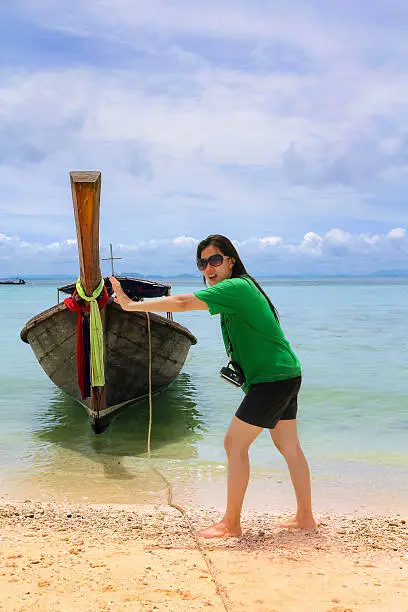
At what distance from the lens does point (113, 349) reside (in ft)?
28.6

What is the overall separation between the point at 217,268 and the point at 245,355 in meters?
0.58

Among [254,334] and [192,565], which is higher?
[254,334]

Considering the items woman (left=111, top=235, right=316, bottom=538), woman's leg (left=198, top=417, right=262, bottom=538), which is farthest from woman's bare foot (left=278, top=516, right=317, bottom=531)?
woman's leg (left=198, top=417, right=262, bottom=538)

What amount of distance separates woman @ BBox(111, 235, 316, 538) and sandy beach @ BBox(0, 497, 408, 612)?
0.40m

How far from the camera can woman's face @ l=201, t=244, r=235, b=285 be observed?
425 cm

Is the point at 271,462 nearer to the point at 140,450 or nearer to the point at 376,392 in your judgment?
the point at 140,450

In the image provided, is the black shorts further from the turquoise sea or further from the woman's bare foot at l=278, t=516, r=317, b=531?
the turquoise sea

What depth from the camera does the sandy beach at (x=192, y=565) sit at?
10.8 feet

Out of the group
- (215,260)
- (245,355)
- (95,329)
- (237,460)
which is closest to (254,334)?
(245,355)

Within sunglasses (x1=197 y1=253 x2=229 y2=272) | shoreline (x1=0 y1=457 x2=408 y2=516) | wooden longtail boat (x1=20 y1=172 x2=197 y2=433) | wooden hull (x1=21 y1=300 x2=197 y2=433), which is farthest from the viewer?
wooden hull (x1=21 y1=300 x2=197 y2=433)

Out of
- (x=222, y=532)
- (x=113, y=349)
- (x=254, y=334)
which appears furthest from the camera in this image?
(x=113, y=349)

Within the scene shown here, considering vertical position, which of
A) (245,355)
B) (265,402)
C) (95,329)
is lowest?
(265,402)

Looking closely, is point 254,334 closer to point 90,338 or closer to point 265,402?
point 265,402

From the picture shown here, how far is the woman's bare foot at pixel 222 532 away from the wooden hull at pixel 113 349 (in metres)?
4.22
